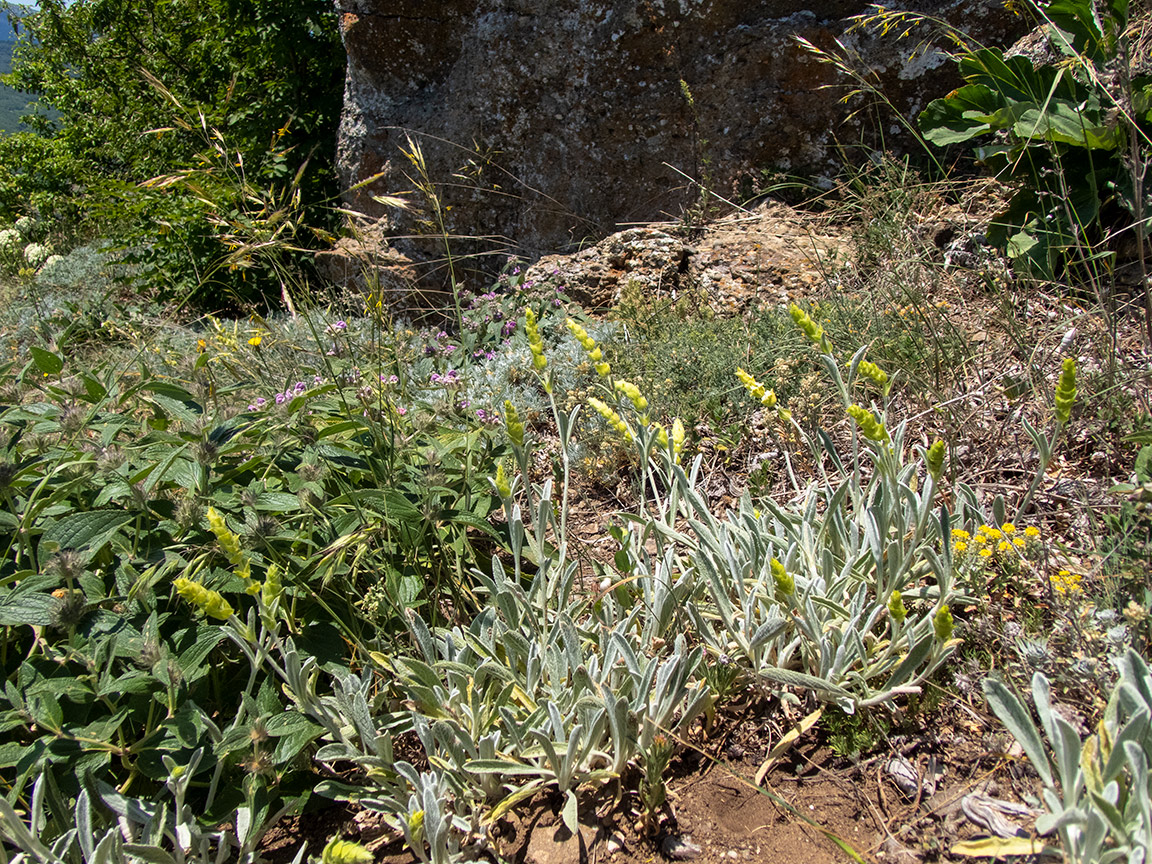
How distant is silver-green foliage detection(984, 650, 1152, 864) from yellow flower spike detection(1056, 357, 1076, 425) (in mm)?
516

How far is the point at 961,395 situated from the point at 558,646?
5.04 feet

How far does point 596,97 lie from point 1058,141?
268 centimetres

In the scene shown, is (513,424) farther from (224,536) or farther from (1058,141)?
(1058,141)

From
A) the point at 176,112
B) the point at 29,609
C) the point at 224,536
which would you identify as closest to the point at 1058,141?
the point at 224,536

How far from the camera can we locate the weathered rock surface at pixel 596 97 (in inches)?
165

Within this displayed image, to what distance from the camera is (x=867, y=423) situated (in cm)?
150

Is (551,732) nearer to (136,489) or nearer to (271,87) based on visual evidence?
(136,489)

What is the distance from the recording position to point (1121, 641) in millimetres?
1470

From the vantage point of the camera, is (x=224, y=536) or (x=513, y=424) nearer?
(x=224, y=536)

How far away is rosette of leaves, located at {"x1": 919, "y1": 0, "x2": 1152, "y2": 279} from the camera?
8.71ft

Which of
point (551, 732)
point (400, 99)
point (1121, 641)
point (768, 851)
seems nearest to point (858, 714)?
point (768, 851)

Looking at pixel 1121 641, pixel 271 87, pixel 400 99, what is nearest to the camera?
pixel 1121 641

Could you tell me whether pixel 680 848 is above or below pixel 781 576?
below

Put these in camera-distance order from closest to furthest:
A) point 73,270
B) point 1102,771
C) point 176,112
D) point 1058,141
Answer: point 1102,771 < point 1058,141 < point 176,112 < point 73,270
